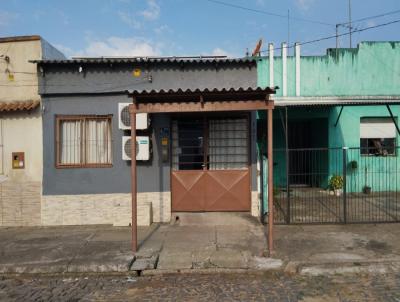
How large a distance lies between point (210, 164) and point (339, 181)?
16.2 feet

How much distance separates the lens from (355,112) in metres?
11.5

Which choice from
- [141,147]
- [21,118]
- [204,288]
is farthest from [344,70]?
[21,118]

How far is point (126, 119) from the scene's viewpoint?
7.94 meters

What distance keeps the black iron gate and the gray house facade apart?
2.26 m

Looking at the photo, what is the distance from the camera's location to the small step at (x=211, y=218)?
7.96 meters

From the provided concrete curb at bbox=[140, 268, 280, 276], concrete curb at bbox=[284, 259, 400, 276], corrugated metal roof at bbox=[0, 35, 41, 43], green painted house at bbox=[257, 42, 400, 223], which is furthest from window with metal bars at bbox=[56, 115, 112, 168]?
green painted house at bbox=[257, 42, 400, 223]

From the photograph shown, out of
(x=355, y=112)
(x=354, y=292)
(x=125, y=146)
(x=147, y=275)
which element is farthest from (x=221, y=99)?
(x=355, y=112)

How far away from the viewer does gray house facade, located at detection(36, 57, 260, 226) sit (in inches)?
320

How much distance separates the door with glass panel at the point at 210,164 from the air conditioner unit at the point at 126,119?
82 cm

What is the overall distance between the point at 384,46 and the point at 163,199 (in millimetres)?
9275

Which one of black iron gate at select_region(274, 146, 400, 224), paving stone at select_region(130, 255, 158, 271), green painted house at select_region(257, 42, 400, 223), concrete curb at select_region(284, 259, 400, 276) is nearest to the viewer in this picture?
concrete curb at select_region(284, 259, 400, 276)

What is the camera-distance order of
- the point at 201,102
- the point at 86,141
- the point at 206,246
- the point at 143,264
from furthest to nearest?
the point at 86,141
the point at 206,246
the point at 201,102
the point at 143,264

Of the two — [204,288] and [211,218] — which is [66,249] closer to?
[204,288]

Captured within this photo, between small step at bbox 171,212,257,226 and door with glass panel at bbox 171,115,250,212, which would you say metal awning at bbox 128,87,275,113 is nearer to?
door with glass panel at bbox 171,115,250,212
